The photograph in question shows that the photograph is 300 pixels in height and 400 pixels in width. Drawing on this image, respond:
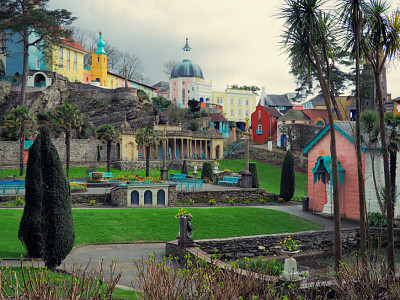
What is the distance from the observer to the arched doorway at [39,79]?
61.7m

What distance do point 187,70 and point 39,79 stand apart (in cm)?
3734

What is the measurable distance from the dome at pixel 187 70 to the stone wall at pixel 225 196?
61725mm

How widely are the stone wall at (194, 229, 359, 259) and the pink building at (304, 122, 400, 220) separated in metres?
2.75

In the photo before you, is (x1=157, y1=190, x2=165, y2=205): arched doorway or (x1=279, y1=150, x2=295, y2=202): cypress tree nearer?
(x1=157, y1=190, x2=165, y2=205): arched doorway

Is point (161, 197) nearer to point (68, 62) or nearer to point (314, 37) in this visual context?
point (314, 37)

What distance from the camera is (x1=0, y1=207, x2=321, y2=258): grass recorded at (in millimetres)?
19297

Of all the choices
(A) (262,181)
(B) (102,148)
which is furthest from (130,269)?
(B) (102,148)

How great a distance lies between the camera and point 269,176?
1949 inches

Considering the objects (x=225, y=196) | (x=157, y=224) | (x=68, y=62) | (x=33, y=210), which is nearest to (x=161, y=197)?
(x=225, y=196)

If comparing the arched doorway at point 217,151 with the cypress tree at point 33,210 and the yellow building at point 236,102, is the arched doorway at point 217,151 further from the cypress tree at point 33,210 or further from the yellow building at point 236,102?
the cypress tree at point 33,210

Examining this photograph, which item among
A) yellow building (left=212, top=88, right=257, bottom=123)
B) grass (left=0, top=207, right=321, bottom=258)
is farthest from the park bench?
yellow building (left=212, top=88, right=257, bottom=123)

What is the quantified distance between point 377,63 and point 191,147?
49.2 meters

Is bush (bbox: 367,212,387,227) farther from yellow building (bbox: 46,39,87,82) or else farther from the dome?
the dome

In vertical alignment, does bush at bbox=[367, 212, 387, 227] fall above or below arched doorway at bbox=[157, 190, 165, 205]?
below
